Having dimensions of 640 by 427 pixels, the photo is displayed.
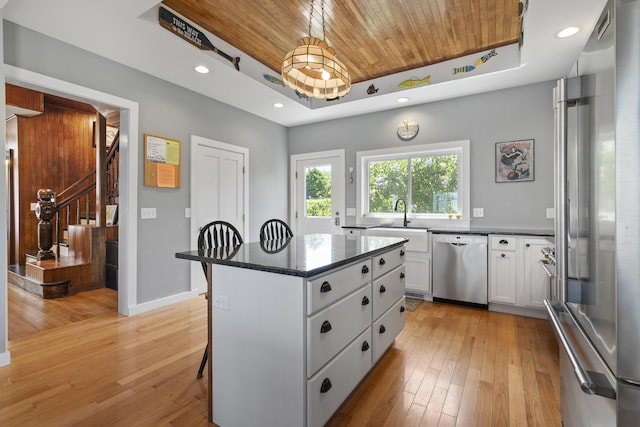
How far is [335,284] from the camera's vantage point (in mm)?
1606

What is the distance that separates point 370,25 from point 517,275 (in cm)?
300

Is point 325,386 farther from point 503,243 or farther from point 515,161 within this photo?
point 515,161

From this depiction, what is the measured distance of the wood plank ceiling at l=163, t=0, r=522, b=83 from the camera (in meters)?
2.60

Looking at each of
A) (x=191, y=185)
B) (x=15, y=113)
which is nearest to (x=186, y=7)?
(x=191, y=185)

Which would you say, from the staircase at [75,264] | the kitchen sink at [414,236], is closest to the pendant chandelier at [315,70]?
the kitchen sink at [414,236]

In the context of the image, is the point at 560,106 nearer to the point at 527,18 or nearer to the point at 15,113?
the point at 527,18

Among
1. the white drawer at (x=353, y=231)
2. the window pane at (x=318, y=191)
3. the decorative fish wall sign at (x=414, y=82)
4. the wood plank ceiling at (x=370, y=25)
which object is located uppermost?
the wood plank ceiling at (x=370, y=25)

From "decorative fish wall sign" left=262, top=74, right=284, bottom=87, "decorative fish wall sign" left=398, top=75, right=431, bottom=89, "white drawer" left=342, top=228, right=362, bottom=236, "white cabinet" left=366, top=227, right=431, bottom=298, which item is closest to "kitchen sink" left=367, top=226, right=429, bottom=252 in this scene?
"white cabinet" left=366, top=227, right=431, bottom=298

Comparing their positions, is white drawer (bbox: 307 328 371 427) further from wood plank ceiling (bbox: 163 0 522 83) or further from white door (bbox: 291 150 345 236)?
white door (bbox: 291 150 345 236)

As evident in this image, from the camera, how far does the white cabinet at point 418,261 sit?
3848 mm

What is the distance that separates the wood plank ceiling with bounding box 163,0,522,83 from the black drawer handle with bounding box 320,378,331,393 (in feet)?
8.99

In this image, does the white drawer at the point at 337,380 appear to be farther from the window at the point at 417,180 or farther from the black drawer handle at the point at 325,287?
the window at the point at 417,180

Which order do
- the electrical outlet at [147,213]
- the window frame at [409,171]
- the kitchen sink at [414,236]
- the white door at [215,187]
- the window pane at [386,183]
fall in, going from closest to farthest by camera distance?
the electrical outlet at [147,213]
the kitchen sink at [414,236]
the white door at [215,187]
the window frame at [409,171]
the window pane at [386,183]

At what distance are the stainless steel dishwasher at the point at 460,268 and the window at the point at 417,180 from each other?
23.7 inches
